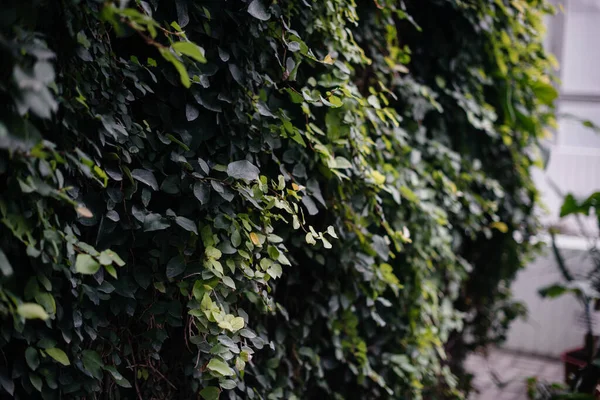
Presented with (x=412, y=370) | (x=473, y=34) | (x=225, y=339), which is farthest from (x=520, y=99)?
(x=225, y=339)

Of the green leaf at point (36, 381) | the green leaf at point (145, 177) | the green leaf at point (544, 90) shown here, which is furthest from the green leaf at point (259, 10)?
the green leaf at point (544, 90)

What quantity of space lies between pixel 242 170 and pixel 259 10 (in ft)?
1.26

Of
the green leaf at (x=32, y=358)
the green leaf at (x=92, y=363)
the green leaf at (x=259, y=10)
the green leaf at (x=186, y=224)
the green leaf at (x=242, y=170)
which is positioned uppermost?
the green leaf at (x=259, y=10)

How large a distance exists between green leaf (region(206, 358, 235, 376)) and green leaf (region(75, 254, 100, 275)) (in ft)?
1.24

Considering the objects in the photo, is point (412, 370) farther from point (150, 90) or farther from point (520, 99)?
point (520, 99)

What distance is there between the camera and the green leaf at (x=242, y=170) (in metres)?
1.34

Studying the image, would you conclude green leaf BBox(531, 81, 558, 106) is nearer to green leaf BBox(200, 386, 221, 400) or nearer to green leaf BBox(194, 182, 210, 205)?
green leaf BBox(194, 182, 210, 205)

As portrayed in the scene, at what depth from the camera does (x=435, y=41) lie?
93.2 inches

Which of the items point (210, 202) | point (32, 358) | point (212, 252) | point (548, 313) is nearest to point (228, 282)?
point (212, 252)

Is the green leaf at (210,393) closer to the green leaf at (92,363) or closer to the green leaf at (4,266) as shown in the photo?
the green leaf at (92,363)

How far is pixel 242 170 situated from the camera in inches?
53.2

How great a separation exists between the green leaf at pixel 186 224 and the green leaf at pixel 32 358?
1.26ft

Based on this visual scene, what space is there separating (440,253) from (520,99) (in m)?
1.01

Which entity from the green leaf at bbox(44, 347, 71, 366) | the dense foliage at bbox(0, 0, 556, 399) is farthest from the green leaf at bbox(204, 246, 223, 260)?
the green leaf at bbox(44, 347, 71, 366)
